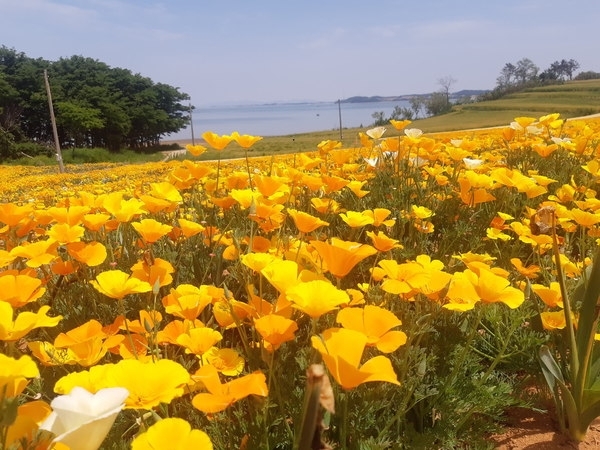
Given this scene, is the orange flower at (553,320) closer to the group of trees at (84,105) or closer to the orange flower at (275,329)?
the orange flower at (275,329)

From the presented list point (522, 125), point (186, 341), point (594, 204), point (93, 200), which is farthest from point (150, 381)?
point (522, 125)

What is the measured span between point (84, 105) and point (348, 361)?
46779 mm

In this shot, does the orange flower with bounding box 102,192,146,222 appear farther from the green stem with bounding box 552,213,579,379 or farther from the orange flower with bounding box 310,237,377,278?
the green stem with bounding box 552,213,579,379

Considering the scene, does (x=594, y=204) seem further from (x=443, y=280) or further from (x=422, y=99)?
(x=422, y=99)

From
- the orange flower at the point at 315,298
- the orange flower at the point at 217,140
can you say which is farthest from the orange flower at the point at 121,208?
the orange flower at the point at 315,298

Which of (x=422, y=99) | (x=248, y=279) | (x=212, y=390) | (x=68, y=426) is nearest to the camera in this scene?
(x=68, y=426)

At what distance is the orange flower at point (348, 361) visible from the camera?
2.54 ft

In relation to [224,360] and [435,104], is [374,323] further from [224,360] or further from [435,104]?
[435,104]

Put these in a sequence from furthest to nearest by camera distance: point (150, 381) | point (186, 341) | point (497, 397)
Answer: point (497, 397)
point (186, 341)
point (150, 381)

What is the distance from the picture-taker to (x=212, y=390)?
37.1 inches

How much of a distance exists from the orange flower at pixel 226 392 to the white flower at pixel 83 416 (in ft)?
0.73

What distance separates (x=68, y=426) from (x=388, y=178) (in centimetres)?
267

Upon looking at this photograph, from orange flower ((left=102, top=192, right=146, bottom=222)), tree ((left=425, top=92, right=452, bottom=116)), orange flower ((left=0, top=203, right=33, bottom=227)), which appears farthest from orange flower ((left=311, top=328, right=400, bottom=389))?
tree ((left=425, top=92, right=452, bottom=116))

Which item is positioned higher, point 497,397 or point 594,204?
point 594,204
